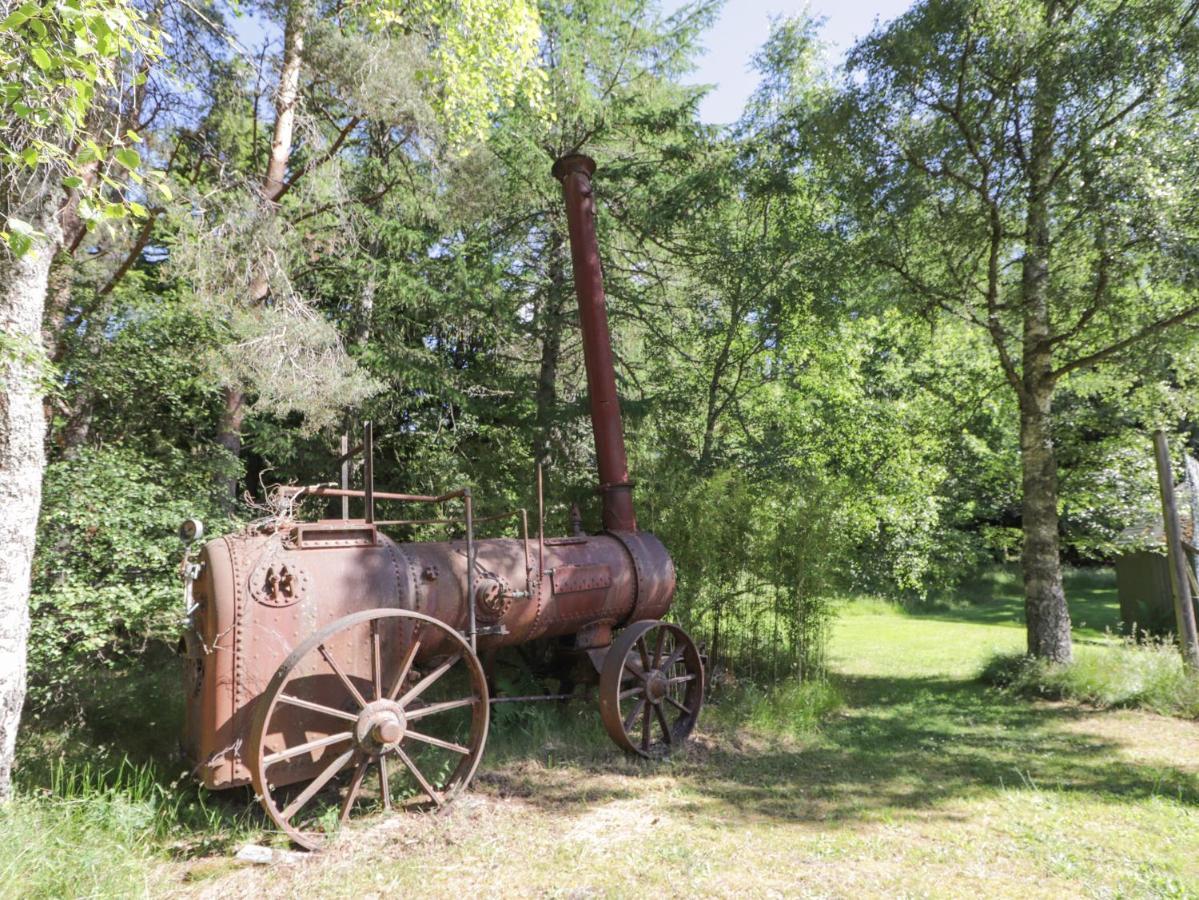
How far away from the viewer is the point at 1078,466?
10.7m

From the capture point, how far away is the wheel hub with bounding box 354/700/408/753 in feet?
13.3

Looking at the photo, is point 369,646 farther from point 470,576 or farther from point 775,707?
point 775,707

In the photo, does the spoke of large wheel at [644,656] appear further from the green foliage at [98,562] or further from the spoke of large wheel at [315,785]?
the green foliage at [98,562]

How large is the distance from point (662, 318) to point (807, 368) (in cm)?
383

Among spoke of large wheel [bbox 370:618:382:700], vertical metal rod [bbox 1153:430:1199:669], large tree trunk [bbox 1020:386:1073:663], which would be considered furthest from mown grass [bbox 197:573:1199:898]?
vertical metal rod [bbox 1153:430:1199:669]

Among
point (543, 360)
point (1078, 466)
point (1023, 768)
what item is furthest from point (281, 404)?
point (1078, 466)

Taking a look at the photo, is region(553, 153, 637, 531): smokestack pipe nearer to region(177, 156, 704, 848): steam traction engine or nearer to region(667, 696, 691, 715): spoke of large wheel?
region(177, 156, 704, 848): steam traction engine

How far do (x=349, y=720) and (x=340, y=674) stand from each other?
32cm

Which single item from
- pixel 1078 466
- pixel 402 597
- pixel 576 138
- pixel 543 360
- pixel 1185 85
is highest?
pixel 576 138

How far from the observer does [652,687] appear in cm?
569

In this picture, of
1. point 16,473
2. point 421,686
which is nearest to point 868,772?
point 421,686

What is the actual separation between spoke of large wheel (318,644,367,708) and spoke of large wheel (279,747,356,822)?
287mm

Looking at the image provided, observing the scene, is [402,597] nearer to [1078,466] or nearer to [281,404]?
[281,404]

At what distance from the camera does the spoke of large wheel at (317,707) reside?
3.79 metres
